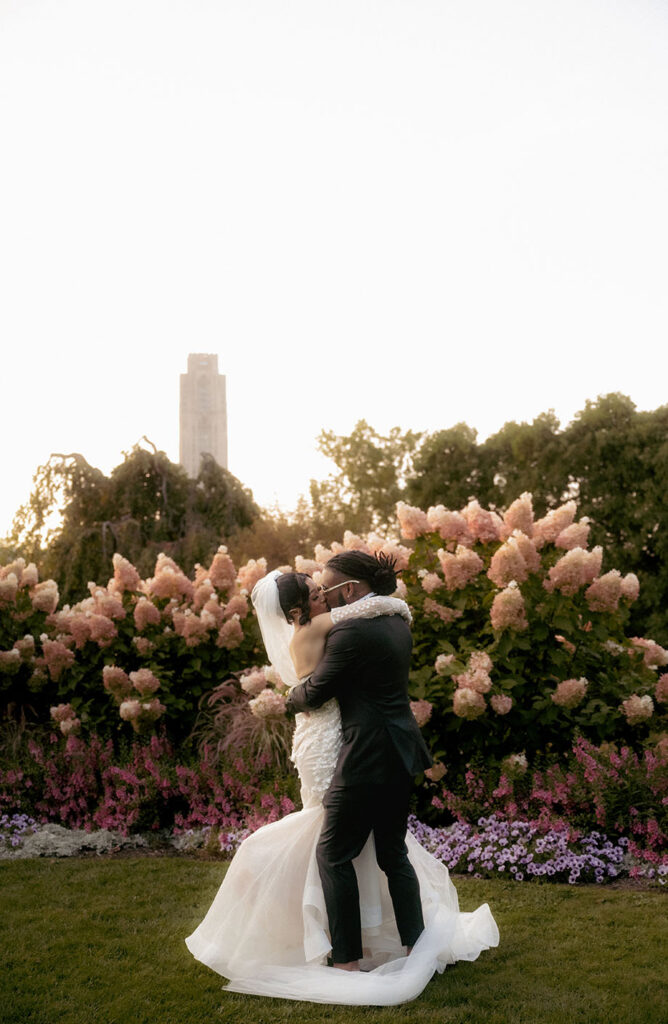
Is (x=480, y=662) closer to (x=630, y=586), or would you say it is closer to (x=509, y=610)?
(x=509, y=610)

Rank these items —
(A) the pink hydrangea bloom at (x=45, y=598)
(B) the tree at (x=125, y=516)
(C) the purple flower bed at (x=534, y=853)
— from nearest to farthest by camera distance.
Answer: (C) the purple flower bed at (x=534, y=853) → (A) the pink hydrangea bloom at (x=45, y=598) → (B) the tree at (x=125, y=516)

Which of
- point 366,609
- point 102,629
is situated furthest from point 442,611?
point 102,629

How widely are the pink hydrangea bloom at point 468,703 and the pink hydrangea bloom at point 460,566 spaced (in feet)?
3.18

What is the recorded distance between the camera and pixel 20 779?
7.67 meters

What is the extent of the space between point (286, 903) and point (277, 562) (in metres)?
17.2

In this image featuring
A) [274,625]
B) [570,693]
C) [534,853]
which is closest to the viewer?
[274,625]

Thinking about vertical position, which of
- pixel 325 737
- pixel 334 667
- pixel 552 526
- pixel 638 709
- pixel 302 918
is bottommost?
pixel 302 918

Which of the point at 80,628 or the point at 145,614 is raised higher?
the point at 145,614

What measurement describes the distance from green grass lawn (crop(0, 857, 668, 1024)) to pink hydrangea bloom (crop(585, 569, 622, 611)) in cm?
212

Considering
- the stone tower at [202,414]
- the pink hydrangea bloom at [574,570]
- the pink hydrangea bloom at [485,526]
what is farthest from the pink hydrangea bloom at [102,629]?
the stone tower at [202,414]

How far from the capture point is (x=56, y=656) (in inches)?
335

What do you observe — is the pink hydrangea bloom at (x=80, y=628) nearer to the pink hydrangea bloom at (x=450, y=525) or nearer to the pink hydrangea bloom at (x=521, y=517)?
the pink hydrangea bloom at (x=450, y=525)

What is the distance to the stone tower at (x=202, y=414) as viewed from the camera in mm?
82125

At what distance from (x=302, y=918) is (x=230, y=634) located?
4.48 metres
